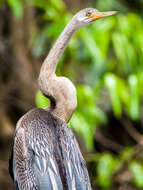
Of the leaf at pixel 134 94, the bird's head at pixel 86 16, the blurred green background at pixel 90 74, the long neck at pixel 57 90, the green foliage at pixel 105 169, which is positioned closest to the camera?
the long neck at pixel 57 90

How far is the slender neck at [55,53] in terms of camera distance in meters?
2.65

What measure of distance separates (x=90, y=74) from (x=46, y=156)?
9.39ft

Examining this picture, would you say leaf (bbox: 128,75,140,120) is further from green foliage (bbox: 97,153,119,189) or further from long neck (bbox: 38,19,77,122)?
long neck (bbox: 38,19,77,122)

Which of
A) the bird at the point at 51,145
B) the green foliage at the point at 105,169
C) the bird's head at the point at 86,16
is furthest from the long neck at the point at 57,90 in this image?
the green foliage at the point at 105,169

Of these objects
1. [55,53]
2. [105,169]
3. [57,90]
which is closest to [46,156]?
[57,90]

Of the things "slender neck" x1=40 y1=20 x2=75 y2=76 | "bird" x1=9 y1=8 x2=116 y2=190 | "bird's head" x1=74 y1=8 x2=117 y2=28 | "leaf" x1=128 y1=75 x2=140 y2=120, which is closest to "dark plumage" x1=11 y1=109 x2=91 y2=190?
"bird" x1=9 y1=8 x2=116 y2=190

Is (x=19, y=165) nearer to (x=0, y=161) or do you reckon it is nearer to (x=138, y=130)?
(x=0, y=161)

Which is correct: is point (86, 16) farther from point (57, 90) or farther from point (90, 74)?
point (90, 74)

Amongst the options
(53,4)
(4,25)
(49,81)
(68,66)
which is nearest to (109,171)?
(68,66)

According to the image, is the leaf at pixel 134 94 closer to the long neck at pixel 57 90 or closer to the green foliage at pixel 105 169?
the green foliage at pixel 105 169

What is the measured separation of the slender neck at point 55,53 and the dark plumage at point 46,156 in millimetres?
216

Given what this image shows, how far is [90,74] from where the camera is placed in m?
5.25

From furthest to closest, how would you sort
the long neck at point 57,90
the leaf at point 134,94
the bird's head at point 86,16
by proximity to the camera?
the leaf at point 134,94 < the bird's head at point 86,16 < the long neck at point 57,90

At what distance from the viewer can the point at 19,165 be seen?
2.54 metres
